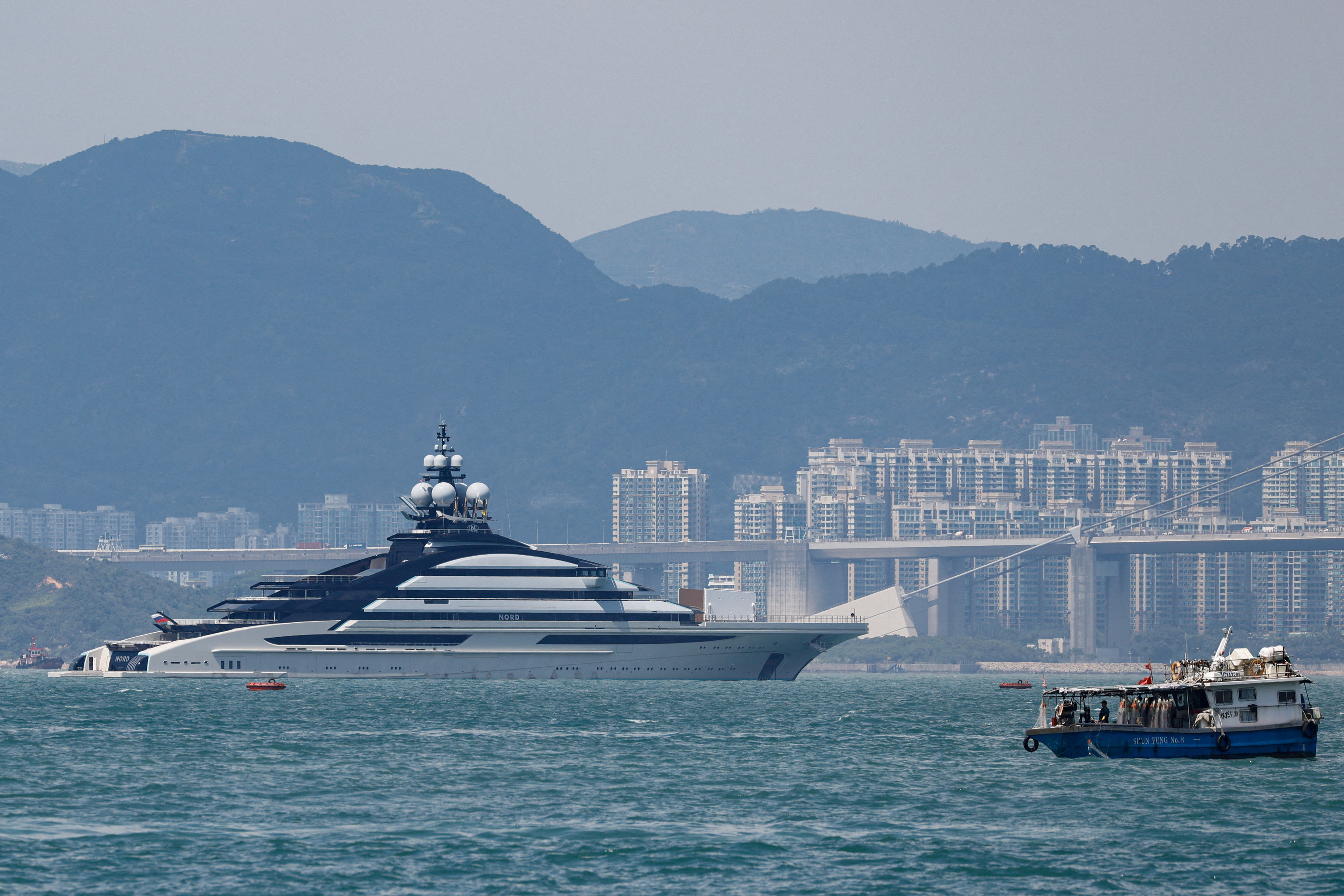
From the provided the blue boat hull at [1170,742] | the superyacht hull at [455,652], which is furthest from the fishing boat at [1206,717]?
the superyacht hull at [455,652]

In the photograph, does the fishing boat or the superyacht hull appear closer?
the fishing boat

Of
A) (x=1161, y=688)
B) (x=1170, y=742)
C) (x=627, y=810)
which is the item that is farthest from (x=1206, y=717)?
(x=627, y=810)

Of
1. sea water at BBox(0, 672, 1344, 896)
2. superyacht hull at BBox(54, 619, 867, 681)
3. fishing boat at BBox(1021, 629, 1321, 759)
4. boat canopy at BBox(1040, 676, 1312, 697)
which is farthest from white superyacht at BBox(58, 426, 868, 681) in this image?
fishing boat at BBox(1021, 629, 1321, 759)

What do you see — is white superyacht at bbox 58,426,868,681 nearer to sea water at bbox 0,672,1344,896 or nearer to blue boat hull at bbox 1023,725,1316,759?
sea water at bbox 0,672,1344,896

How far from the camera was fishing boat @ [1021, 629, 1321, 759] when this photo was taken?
6166 centimetres

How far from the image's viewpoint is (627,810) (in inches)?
2032

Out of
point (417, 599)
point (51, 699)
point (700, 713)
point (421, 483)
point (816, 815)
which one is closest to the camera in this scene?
point (816, 815)

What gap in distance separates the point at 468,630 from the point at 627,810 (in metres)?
65.8

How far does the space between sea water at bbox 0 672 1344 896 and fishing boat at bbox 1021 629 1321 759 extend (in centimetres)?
75

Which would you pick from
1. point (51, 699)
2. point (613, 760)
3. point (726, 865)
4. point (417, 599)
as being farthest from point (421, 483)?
point (726, 865)

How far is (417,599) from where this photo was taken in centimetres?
11750

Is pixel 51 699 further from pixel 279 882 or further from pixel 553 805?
pixel 279 882

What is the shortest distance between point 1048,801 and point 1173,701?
→ 10.8 m

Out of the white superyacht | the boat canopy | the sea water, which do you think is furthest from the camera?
the white superyacht
